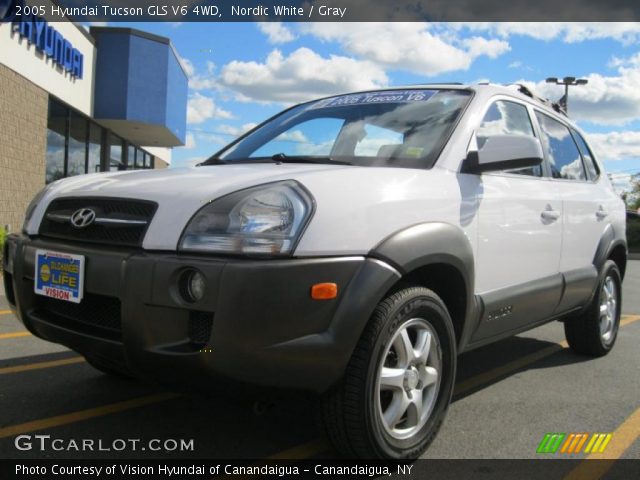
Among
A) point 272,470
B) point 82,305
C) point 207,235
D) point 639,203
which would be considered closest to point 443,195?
point 207,235

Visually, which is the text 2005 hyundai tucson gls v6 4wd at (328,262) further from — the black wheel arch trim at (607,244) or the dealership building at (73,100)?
the dealership building at (73,100)

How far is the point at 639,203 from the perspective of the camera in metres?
55.2

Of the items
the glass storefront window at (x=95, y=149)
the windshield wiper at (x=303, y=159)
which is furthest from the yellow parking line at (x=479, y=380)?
the glass storefront window at (x=95, y=149)

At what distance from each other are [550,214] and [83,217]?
2.65m

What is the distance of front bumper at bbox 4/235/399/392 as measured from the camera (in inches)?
83.7

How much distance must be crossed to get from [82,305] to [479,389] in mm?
2509

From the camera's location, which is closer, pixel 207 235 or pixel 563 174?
pixel 207 235

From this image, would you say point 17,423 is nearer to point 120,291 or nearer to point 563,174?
point 120,291

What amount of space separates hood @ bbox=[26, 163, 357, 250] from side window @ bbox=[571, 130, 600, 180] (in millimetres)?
2778

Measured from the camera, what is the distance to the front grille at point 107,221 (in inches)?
93.2

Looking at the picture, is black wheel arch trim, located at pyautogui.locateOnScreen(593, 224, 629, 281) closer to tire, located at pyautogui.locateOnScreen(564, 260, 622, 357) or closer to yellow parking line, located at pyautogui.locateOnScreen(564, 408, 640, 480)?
tire, located at pyautogui.locateOnScreen(564, 260, 622, 357)

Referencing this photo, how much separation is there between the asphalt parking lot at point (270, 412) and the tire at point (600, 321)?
238 mm

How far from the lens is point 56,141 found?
45.2 ft

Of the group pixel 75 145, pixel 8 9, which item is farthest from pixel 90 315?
pixel 75 145
